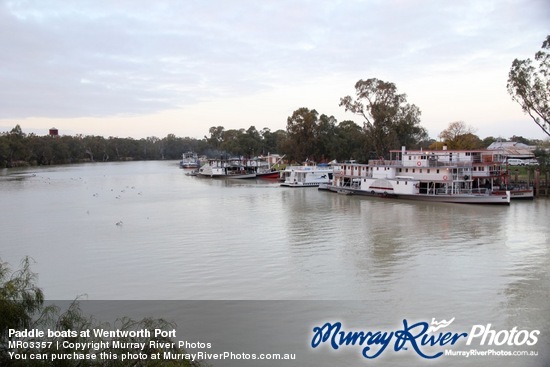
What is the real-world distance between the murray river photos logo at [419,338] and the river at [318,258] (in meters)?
0.35

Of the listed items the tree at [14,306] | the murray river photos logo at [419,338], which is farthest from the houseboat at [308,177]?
the tree at [14,306]

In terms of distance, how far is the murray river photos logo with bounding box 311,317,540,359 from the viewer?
41.4 feet

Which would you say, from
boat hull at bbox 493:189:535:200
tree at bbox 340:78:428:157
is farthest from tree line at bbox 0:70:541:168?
boat hull at bbox 493:189:535:200

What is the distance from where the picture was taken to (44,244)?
26.0 meters

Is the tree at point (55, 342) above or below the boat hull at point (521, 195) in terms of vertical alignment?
above

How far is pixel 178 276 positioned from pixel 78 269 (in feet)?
15.8

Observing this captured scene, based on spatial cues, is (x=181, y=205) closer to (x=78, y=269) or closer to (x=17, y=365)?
(x=78, y=269)

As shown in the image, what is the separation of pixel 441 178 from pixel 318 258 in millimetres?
25236

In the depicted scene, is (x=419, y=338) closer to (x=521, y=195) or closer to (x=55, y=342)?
(x=55, y=342)

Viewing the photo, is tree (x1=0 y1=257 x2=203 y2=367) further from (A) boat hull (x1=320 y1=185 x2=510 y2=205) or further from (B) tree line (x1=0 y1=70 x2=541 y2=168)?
(B) tree line (x1=0 y1=70 x2=541 y2=168)

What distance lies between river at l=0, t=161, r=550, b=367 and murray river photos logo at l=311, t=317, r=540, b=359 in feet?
1.14

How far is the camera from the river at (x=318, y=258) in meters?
15.5

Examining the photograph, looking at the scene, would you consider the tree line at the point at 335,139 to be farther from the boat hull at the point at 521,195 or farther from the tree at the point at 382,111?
the boat hull at the point at 521,195

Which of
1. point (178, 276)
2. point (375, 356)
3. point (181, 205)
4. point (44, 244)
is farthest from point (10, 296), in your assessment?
point (181, 205)
